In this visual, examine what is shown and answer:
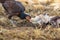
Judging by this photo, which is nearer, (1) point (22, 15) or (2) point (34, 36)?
(2) point (34, 36)

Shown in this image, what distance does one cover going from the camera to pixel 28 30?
421 cm

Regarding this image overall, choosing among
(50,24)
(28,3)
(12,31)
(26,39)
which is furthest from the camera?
(28,3)

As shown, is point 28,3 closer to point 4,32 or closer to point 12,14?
point 12,14

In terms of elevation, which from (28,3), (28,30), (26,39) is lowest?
(26,39)

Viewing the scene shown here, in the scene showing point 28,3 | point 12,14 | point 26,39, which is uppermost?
point 28,3

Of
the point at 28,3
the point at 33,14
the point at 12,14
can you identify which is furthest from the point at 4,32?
the point at 28,3

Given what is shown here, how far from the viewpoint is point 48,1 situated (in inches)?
234

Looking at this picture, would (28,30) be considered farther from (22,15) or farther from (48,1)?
(48,1)

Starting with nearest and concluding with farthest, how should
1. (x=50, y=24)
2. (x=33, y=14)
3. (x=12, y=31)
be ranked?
(x=12, y=31), (x=50, y=24), (x=33, y=14)

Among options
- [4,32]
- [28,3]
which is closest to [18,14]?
[4,32]

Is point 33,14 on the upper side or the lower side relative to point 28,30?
upper

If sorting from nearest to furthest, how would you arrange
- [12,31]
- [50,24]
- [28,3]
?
[12,31]
[50,24]
[28,3]

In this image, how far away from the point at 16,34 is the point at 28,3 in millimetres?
2037

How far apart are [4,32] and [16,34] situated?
0.70 ft
